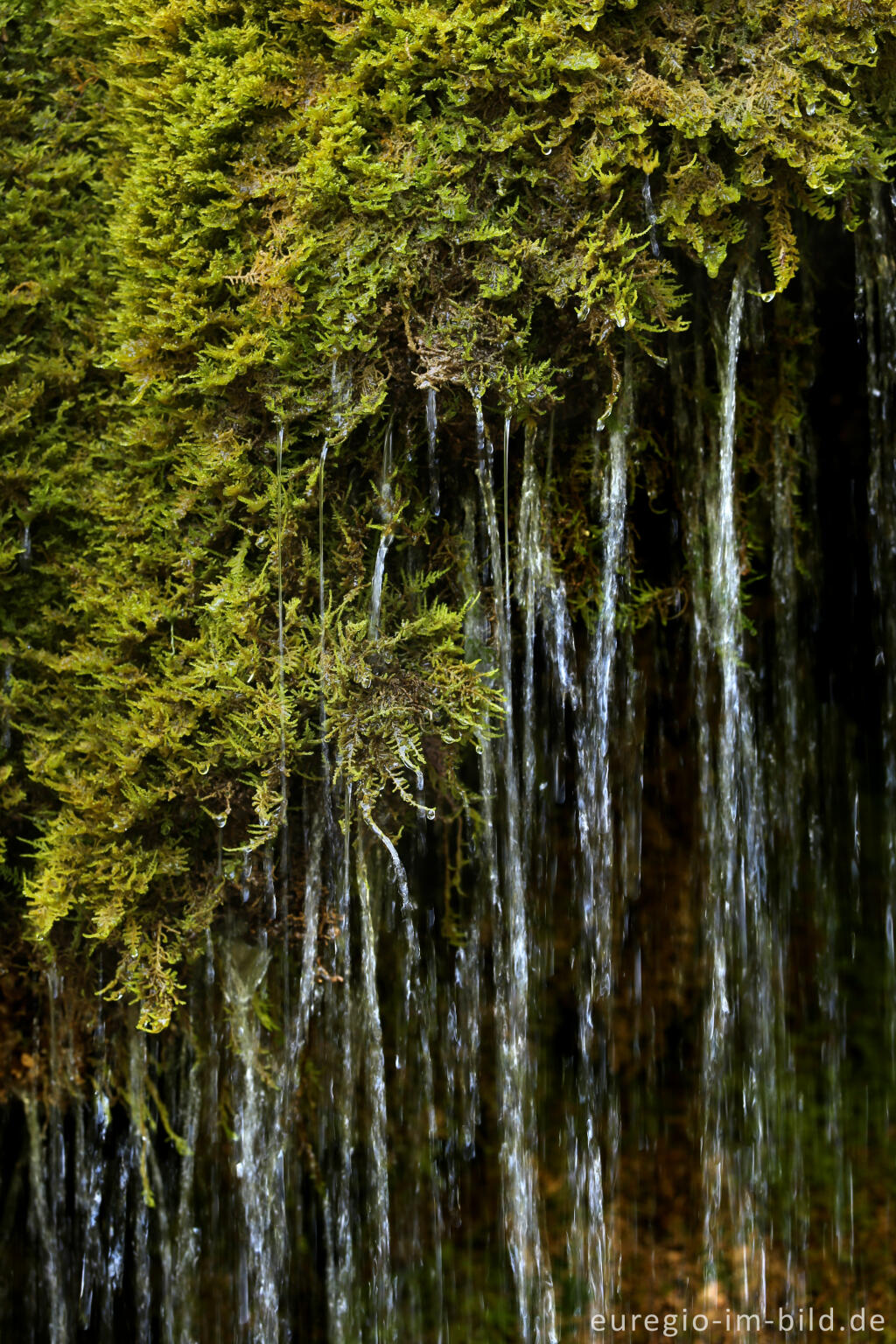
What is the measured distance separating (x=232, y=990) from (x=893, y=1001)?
8.68 feet

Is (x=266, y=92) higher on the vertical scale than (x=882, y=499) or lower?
higher

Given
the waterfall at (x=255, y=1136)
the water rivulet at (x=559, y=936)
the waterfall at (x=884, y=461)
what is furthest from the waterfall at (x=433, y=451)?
the waterfall at (x=255, y=1136)

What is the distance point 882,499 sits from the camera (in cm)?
344

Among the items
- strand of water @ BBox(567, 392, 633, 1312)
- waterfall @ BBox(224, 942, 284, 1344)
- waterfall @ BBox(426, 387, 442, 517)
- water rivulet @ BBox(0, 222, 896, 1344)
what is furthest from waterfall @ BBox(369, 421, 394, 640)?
waterfall @ BBox(224, 942, 284, 1344)

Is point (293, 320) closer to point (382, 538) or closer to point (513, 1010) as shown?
point (382, 538)

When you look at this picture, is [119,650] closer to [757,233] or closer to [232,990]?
[232,990]

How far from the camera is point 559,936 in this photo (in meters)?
3.94

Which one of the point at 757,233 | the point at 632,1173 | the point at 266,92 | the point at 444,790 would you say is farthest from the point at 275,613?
the point at 632,1173

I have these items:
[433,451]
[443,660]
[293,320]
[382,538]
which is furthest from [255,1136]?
[293,320]

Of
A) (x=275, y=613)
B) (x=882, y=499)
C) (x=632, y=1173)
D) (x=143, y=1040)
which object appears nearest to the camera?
(x=275, y=613)

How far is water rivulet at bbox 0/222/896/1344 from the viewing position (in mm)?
2875

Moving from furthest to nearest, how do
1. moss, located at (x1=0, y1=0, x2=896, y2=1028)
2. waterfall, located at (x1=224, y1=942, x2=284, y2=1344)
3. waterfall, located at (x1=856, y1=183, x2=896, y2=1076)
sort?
1. waterfall, located at (x1=224, y1=942, x2=284, y2=1344)
2. waterfall, located at (x1=856, y1=183, x2=896, y2=1076)
3. moss, located at (x1=0, y1=0, x2=896, y2=1028)

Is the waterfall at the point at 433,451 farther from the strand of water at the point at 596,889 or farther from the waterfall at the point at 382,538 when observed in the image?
the strand of water at the point at 596,889

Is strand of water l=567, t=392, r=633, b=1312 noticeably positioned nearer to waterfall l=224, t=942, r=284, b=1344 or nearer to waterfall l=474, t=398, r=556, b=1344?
waterfall l=474, t=398, r=556, b=1344
